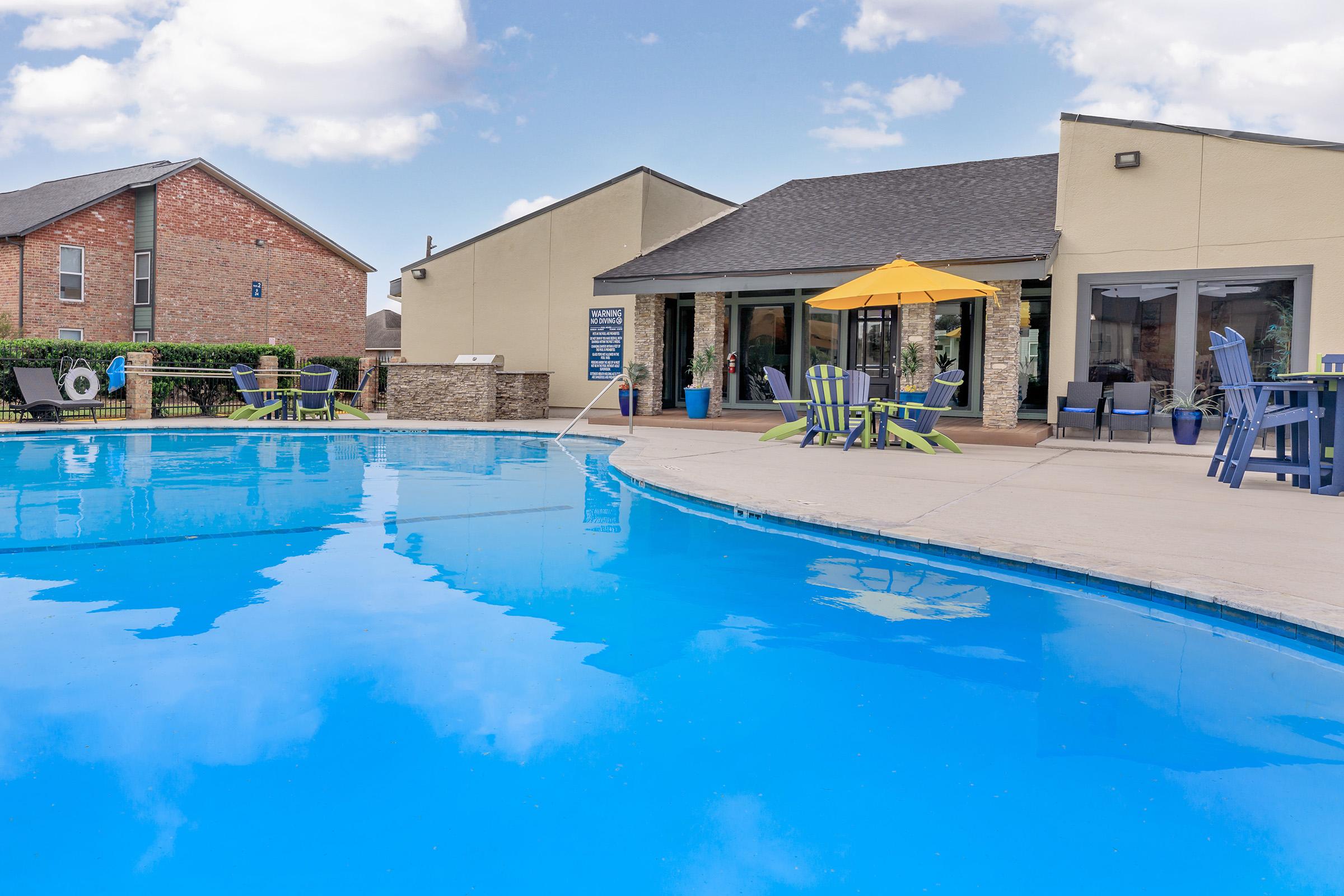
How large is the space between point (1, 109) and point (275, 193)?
24.5 feet

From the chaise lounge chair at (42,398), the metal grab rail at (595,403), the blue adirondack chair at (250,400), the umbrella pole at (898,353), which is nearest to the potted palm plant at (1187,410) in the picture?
the umbrella pole at (898,353)

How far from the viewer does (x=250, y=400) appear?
633 inches

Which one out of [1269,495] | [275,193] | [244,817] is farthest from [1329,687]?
[275,193]

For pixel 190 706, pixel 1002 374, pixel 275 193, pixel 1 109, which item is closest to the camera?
pixel 190 706

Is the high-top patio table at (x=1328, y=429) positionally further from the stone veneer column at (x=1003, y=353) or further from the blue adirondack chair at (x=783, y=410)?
the blue adirondack chair at (x=783, y=410)

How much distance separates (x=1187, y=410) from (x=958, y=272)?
3.63 m

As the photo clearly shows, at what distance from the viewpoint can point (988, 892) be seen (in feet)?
6.31

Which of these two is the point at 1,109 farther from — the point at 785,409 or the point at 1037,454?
the point at 1037,454

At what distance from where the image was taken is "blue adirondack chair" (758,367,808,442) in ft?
37.1

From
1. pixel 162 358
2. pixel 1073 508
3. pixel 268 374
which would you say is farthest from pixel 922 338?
pixel 162 358

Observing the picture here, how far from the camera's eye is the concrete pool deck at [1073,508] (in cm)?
418

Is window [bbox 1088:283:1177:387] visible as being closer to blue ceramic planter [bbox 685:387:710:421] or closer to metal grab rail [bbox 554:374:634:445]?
blue ceramic planter [bbox 685:387:710:421]

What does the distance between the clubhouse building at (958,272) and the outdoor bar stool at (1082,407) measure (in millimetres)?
649

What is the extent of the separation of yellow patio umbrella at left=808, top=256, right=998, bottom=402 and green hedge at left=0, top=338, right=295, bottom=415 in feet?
41.3
